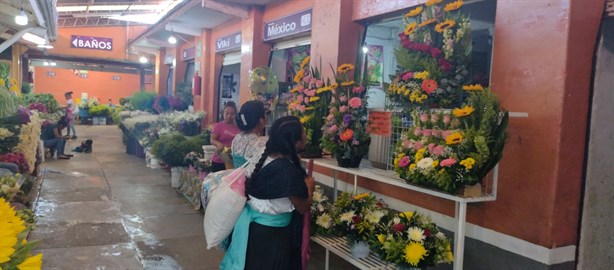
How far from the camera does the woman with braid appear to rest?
8.86ft

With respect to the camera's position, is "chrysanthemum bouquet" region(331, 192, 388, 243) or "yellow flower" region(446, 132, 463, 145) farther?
"chrysanthemum bouquet" region(331, 192, 388, 243)

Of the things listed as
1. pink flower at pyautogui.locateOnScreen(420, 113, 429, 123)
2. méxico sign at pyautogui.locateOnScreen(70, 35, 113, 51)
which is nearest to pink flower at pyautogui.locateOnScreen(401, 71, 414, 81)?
pink flower at pyautogui.locateOnScreen(420, 113, 429, 123)

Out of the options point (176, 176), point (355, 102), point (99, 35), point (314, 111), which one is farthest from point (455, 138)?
point (99, 35)

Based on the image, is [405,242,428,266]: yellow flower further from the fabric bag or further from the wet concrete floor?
the wet concrete floor

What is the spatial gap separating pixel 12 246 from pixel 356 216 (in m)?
2.46

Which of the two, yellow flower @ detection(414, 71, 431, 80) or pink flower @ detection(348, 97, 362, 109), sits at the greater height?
yellow flower @ detection(414, 71, 431, 80)

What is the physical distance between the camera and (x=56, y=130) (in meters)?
10.8

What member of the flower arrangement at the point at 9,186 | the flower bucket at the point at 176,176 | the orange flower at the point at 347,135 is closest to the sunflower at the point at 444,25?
the orange flower at the point at 347,135

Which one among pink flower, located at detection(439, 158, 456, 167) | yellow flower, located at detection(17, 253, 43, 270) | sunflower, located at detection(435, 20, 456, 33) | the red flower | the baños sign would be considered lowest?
yellow flower, located at detection(17, 253, 43, 270)

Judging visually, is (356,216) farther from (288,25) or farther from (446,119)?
(288,25)

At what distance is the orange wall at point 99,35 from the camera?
1877 cm

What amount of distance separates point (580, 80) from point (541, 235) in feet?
3.24

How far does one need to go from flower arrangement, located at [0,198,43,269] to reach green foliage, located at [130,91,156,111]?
13.1m

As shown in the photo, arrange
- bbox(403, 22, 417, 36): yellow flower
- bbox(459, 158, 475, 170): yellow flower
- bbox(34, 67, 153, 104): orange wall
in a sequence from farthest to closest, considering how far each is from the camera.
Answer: bbox(34, 67, 153, 104): orange wall
bbox(403, 22, 417, 36): yellow flower
bbox(459, 158, 475, 170): yellow flower
